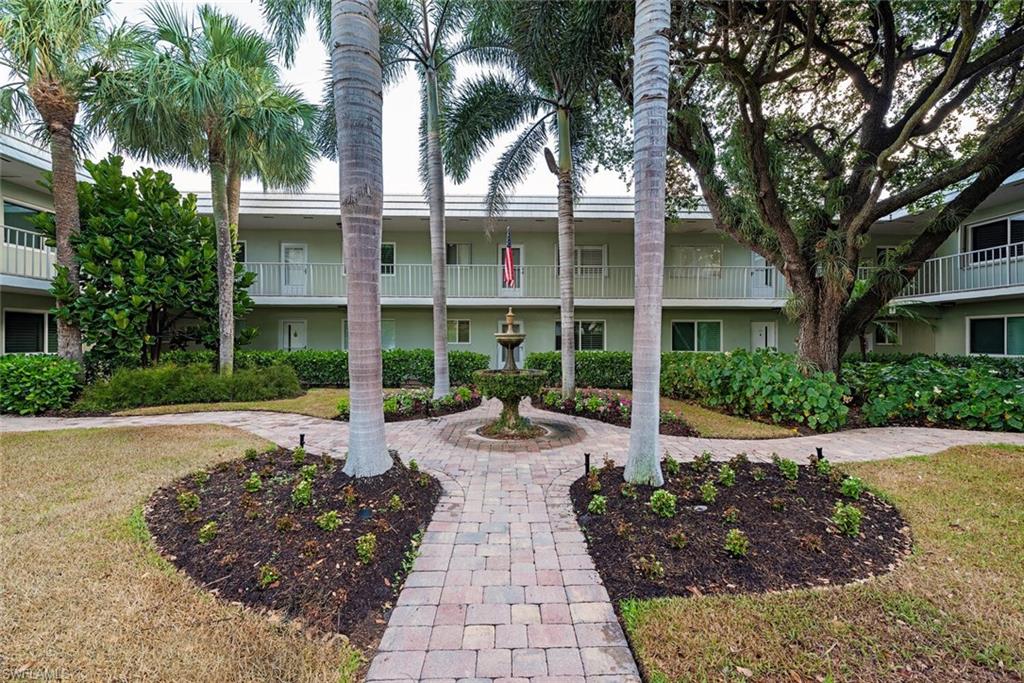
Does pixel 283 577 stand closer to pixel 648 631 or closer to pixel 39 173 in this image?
pixel 648 631

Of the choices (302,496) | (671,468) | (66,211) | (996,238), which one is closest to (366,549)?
(302,496)

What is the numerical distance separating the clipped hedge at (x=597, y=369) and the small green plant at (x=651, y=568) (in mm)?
9567

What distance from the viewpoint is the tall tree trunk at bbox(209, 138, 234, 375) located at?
10258 mm

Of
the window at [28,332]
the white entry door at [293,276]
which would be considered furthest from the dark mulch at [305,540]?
the window at [28,332]

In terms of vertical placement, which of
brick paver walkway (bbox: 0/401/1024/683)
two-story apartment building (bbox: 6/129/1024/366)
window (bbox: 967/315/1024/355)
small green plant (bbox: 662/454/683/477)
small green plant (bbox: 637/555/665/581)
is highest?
two-story apartment building (bbox: 6/129/1024/366)

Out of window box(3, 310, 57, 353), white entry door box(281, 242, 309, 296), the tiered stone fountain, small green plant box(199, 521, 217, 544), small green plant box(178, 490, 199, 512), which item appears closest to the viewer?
small green plant box(199, 521, 217, 544)

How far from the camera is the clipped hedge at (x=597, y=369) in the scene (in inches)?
501

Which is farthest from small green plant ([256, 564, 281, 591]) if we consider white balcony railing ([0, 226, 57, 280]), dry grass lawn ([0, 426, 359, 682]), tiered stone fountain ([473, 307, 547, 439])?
white balcony railing ([0, 226, 57, 280])

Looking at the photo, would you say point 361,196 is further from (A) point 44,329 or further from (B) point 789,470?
(A) point 44,329

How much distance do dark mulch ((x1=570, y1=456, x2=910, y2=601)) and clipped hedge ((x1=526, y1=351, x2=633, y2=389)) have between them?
819cm

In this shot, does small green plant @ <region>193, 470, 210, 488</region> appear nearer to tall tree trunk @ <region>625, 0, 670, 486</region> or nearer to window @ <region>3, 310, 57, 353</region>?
tall tree trunk @ <region>625, 0, 670, 486</region>

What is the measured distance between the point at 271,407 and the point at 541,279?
28.9 ft

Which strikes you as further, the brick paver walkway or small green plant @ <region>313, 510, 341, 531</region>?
small green plant @ <region>313, 510, 341, 531</region>

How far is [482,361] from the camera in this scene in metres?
13.3
